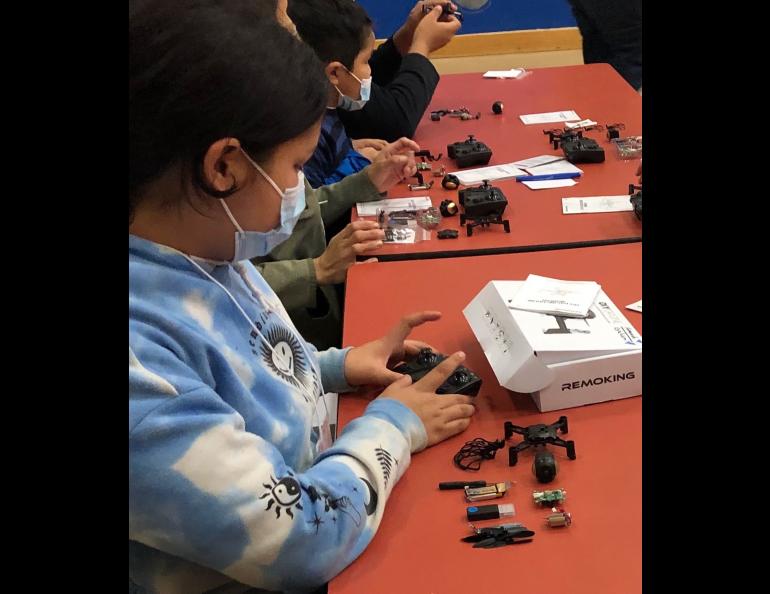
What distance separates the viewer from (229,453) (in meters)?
0.77

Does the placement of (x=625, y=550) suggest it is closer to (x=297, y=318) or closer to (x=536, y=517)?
(x=536, y=517)

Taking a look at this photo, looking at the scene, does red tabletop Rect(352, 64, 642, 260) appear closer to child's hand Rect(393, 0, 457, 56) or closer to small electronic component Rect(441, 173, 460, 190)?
small electronic component Rect(441, 173, 460, 190)

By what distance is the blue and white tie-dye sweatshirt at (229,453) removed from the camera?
2.42 ft

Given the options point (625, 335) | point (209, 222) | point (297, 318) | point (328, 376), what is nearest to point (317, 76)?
point (209, 222)

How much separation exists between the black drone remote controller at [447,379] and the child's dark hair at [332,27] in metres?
1.08

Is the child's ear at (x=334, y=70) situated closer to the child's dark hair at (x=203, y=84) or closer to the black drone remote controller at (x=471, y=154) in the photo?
the black drone remote controller at (x=471, y=154)

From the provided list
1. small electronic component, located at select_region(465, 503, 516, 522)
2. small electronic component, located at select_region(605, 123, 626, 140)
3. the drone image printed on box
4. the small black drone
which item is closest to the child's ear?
the drone image printed on box

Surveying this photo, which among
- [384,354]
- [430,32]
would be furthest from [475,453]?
[430,32]

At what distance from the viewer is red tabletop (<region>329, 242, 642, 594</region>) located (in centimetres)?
82

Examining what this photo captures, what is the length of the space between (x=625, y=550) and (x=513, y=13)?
4.50 metres

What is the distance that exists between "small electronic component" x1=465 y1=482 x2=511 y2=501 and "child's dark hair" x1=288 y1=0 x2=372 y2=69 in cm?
137

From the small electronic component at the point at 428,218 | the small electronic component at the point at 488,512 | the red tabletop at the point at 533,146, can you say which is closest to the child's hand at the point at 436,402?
the small electronic component at the point at 488,512

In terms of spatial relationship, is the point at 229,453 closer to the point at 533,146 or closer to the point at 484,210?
the point at 484,210
